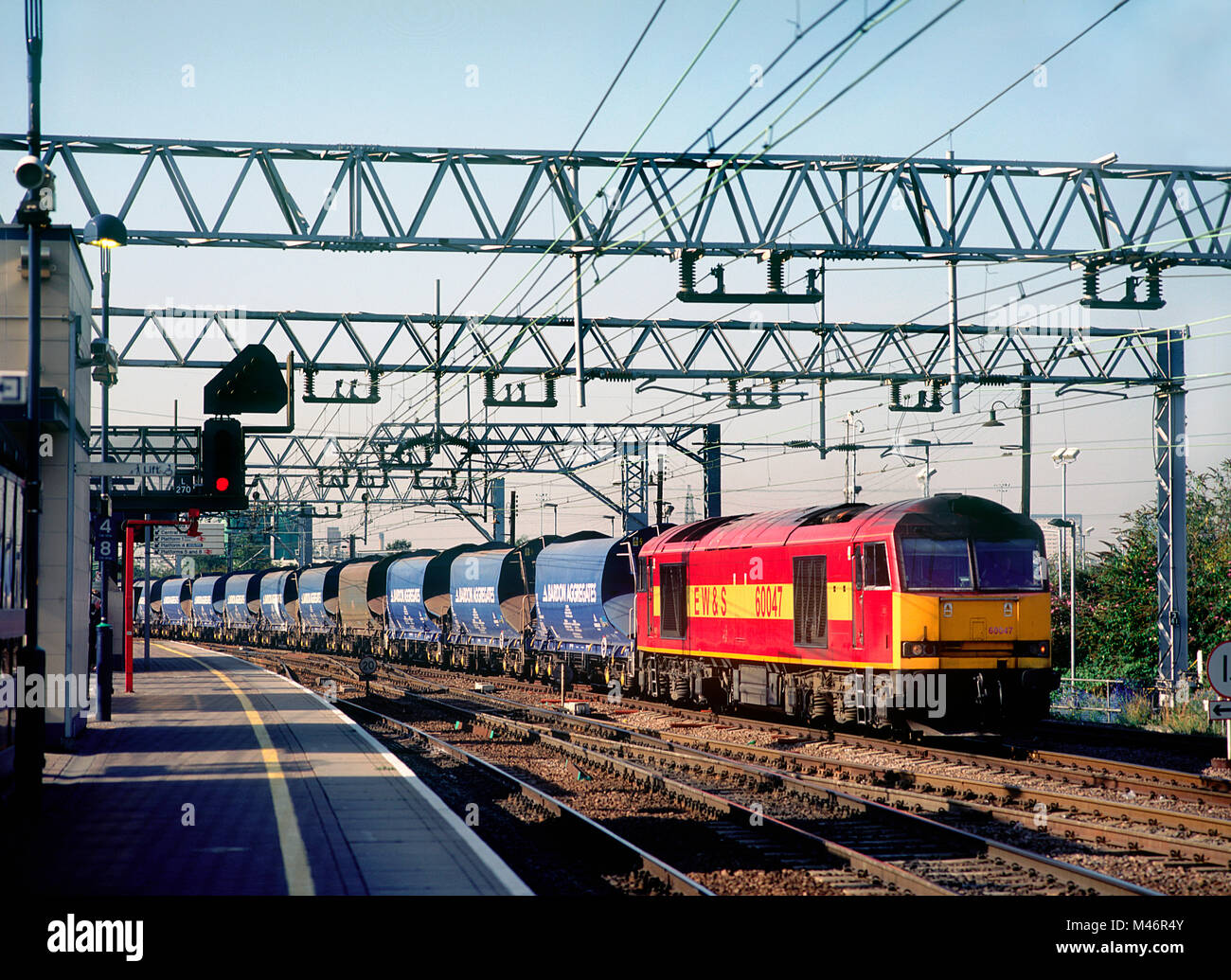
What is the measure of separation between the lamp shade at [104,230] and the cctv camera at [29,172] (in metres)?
1.54

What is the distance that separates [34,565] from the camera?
14461mm

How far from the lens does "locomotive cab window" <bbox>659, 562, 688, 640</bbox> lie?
1091 inches

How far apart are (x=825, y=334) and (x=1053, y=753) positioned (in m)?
11.7

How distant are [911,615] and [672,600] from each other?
1012cm

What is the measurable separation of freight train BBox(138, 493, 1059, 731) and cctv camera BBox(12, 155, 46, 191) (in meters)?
12.5

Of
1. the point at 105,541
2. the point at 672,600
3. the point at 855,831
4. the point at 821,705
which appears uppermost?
the point at 105,541

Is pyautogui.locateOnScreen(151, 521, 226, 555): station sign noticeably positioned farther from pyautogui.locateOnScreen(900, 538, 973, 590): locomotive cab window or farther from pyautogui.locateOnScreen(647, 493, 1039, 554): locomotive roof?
pyautogui.locateOnScreen(900, 538, 973, 590): locomotive cab window

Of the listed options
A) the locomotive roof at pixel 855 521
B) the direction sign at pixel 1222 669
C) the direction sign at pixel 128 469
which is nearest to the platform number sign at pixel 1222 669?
the direction sign at pixel 1222 669

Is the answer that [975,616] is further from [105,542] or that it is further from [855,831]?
[105,542]

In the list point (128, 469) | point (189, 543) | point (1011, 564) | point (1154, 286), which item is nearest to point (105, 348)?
point (128, 469)

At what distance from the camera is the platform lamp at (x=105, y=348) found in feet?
51.6

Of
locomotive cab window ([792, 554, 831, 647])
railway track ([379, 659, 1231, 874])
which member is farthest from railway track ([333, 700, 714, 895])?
locomotive cab window ([792, 554, 831, 647])

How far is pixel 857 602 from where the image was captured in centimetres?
1988
